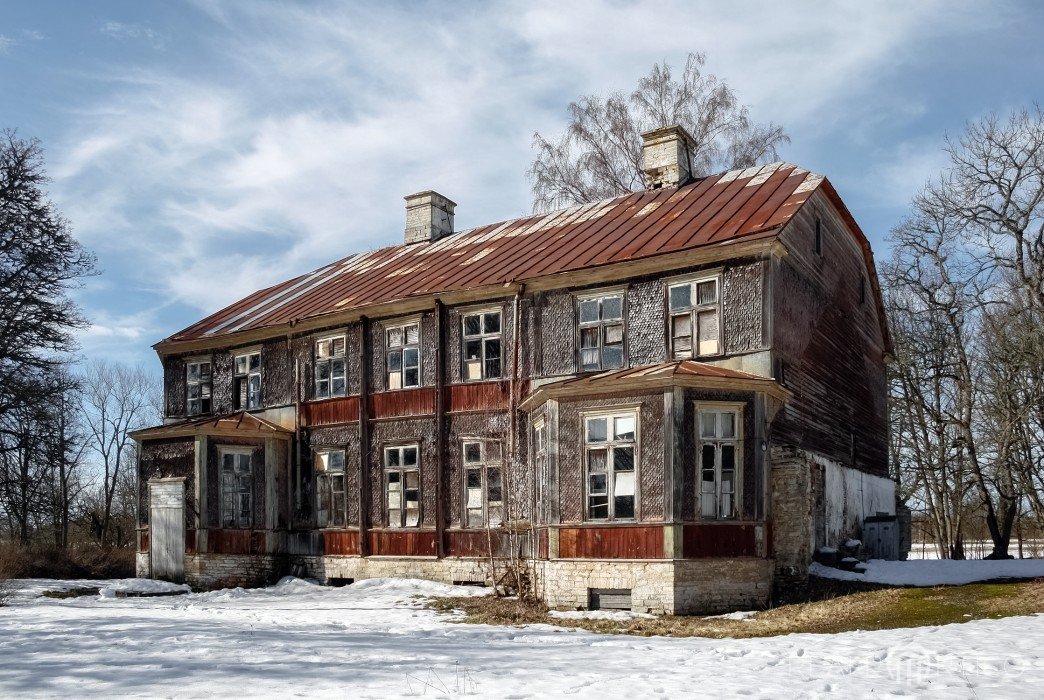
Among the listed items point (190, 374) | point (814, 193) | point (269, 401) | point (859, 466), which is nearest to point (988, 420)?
point (859, 466)

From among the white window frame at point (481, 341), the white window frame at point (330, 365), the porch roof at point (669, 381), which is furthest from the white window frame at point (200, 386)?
the porch roof at point (669, 381)

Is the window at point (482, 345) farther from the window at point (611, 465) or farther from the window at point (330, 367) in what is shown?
the window at point (611, 465)

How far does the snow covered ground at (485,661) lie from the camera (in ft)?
32.3

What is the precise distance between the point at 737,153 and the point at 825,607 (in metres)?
22.1

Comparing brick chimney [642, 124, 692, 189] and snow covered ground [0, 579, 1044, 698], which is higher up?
brick chimney [642, 124, 692, 189]

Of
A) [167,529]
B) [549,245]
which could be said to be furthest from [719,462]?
[167,529]

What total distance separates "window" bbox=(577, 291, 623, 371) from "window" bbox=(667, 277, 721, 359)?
1220 millimetres

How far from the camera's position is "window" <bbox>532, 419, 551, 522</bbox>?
18766 mm

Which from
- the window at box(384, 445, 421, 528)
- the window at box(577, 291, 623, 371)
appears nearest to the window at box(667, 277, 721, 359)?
the window at box(577, 291, 623, 371)

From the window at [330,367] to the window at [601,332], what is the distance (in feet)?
23.6

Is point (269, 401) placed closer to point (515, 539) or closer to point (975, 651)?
point (515, 539)

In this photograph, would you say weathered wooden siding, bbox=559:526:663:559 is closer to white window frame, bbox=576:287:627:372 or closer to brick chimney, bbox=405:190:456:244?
white window frame, bbox=576:287:627:372

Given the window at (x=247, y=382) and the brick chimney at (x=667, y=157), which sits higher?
the brick chimney at (x=667, y=157)

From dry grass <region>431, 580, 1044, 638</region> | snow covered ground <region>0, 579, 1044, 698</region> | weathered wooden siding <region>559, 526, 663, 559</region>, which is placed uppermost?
weathered wooden siding <region>559, 526, 663, 559</region>
